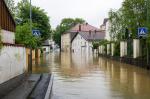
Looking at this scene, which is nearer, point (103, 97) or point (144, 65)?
point (103, 97)

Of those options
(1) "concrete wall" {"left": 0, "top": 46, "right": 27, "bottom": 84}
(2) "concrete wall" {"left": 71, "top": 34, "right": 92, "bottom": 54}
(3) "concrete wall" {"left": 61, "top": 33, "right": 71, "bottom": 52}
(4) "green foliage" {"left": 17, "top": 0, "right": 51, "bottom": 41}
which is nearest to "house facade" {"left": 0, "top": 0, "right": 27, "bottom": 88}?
(1) "concrete wall" {"left": 0, "top": 46, "right": 27, "bottom": 84}

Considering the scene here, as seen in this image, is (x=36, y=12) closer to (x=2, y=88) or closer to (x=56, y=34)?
(x=2, y=88)

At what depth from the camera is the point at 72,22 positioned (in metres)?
179

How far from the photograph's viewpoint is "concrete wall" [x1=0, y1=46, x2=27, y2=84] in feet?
56.3

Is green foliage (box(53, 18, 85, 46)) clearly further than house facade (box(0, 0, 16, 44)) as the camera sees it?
Yes

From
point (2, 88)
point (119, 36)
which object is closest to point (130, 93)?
point (2, 88)

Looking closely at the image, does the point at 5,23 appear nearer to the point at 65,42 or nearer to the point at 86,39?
the point at 86,39

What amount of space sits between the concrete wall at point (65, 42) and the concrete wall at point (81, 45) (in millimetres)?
9710

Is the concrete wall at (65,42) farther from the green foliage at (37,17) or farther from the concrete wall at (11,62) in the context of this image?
the concrete wall at (11,62)

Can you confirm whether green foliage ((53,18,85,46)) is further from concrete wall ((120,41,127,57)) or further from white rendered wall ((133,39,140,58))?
white rendered wall ((133,39,140,58))

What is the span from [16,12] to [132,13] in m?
38.3

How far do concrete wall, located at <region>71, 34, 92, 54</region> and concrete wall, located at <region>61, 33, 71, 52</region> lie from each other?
9710 millimetres

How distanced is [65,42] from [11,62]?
158808 millimetres

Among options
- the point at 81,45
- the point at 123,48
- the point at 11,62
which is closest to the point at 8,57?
the point at 11,62
